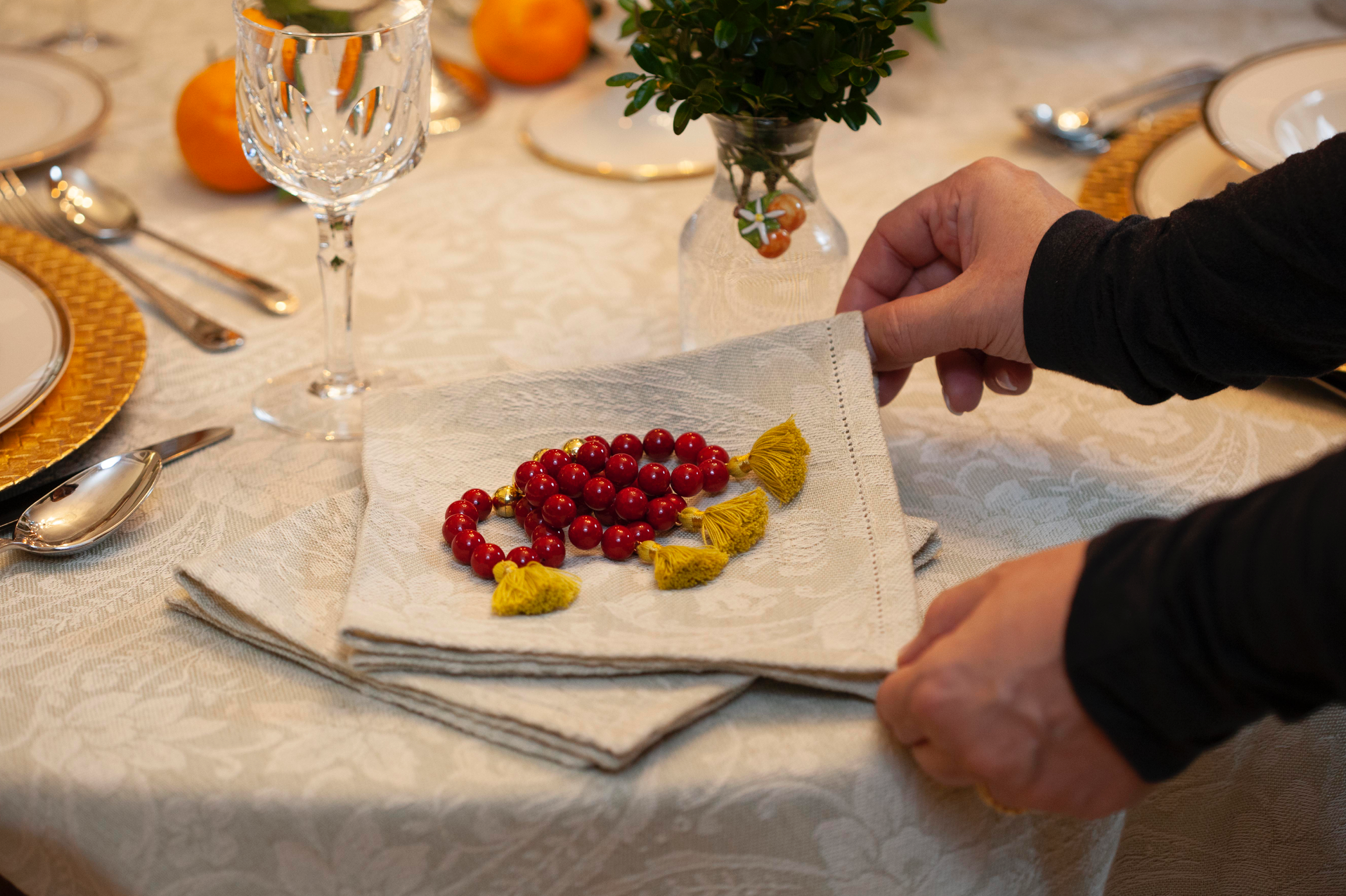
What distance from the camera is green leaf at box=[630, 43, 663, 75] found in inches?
25.4

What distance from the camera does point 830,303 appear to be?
2.41 feet

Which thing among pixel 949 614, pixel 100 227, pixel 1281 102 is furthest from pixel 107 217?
pixel 1281 102

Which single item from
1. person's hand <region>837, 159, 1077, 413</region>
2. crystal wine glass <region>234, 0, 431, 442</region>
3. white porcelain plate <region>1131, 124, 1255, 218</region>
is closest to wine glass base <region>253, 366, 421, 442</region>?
crystal wine glass <region>234, 0, 431, 442</region>

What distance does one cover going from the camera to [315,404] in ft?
2.30

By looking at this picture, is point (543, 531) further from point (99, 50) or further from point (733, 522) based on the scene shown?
point (99, 50)

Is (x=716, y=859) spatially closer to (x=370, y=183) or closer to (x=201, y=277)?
Answer: (x=370, y=183)

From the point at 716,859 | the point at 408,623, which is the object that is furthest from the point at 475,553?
the point at 716,859

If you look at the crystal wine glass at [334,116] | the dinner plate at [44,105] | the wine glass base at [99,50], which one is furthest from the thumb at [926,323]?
the wine glass base at [99,50]

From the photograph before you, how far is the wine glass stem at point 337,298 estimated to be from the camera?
66 centimetres

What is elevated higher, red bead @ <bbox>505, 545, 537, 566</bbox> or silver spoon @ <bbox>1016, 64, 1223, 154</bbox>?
red bead @ <bbox>505, 545, 537, 566</bbox>

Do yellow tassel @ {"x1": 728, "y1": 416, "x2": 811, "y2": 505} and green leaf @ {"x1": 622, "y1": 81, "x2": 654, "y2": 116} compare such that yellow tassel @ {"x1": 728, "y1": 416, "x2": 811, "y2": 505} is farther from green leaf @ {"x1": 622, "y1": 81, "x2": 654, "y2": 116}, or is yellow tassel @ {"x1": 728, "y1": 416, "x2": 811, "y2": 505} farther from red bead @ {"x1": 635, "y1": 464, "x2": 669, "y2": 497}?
green leaf @ {"x1": 622, "y1": 81, "x2": 654, "y2": 116}

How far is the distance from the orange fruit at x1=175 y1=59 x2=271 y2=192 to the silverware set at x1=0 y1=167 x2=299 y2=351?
0.07m

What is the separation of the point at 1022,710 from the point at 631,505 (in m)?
0.22

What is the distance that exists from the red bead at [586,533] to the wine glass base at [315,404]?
0.20 metres
